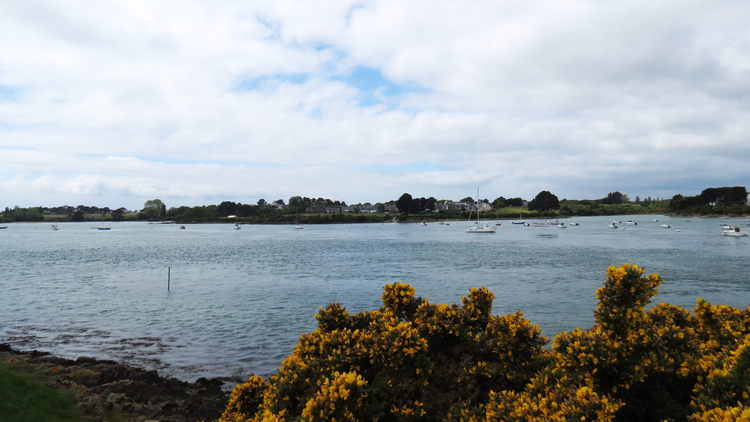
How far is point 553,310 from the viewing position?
77.5 feet

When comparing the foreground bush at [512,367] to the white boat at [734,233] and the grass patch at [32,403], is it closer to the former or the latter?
the grass patch at [32,403]

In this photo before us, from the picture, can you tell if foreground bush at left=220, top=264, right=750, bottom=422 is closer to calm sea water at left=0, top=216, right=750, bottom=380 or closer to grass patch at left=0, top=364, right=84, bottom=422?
grass patch at left=0, top=364, right=84, bottom=422

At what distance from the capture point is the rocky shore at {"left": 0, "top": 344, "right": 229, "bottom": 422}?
34.9ft

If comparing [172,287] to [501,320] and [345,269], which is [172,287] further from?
[501,320]

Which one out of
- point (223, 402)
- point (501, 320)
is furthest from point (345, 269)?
point (501, 320)

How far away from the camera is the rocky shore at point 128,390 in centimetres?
1064

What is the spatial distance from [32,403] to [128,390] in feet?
9.36

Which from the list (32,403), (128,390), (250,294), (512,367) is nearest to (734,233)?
(250,294)

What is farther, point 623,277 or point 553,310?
point 553,310

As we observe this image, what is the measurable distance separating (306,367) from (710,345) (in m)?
5.67

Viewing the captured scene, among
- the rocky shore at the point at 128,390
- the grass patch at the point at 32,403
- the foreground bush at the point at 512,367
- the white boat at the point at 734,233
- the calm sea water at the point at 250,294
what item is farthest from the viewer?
the white boat at the point at 734,233

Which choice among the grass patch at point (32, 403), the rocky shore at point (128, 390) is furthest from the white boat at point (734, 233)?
the grass patch at point (32, 403)

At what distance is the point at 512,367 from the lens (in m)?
6.46

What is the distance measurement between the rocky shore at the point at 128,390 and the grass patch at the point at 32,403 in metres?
0.37
